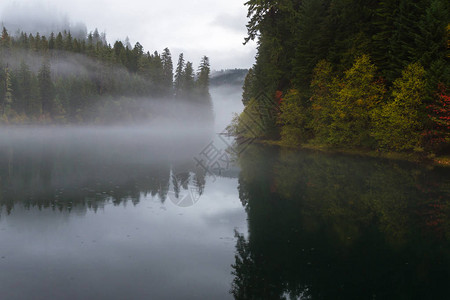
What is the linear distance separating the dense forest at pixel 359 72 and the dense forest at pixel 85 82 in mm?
→ 69961

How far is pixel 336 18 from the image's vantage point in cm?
4084

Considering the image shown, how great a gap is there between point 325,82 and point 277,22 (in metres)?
16.4

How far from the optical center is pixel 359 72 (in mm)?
33969

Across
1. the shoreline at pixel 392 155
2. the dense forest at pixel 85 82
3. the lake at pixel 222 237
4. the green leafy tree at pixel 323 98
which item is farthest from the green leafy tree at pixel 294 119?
the dense forest at pixel 85 82

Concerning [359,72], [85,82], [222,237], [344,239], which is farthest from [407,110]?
[85,82]

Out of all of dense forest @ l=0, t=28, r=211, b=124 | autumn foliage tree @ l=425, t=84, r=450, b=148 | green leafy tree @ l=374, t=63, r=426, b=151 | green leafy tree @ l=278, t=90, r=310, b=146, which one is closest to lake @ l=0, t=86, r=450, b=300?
autumn foliage tree @ l=425, t=84, r=450, b=148

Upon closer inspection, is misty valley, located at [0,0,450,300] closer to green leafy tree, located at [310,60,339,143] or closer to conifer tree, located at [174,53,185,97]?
green leafy tree, located at [310,60,339,143]

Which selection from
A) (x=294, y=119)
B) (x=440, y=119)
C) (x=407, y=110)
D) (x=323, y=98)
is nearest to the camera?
(x=440, y=119)

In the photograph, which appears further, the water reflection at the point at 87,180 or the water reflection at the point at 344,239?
the water reflection at the point at 87,180

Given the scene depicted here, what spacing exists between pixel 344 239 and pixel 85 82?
358 ft

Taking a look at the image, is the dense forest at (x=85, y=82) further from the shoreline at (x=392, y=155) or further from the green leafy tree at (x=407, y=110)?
the green leafy tree at (x=407, y=110)

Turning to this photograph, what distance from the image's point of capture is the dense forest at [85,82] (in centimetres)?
8881

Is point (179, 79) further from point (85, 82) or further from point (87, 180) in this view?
point (87, 180)

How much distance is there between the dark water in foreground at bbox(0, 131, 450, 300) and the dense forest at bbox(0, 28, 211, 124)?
8166 cm
